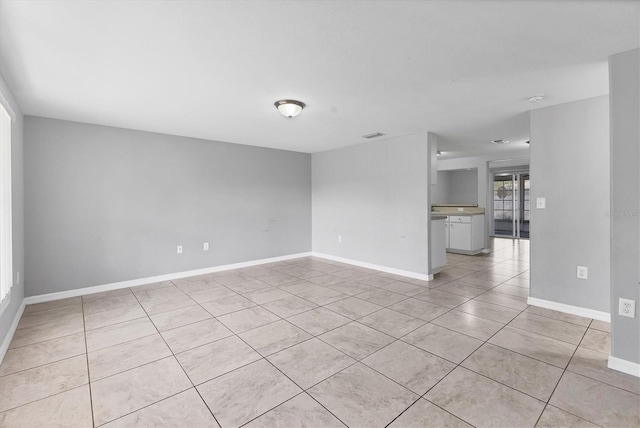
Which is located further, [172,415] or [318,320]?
[318,320]

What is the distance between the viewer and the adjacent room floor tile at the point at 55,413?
159cm

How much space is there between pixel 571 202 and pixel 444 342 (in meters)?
2.08

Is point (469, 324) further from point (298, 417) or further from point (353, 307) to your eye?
point (298, 417)

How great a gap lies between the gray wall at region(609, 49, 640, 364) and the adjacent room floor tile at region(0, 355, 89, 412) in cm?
379

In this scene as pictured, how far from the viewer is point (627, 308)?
6.73ft

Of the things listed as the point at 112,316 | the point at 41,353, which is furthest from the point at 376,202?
the point at 41,353

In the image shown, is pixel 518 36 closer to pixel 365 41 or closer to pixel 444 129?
pixel 365 41

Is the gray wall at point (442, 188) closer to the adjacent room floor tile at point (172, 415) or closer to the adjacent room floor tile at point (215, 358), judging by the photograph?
the adjacent room floor tile at point (215, 358)

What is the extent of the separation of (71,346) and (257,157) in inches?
153

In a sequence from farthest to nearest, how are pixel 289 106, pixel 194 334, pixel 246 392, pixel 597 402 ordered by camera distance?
pixel 289 106 < pixel 194 334 < pixel 246 392 < pixel 597 402

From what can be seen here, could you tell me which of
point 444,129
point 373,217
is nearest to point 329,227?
point 373,217

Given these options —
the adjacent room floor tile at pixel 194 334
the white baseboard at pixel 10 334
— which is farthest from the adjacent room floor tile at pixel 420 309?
the white baseboard at pixel 10 334

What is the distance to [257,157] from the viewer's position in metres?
5.52

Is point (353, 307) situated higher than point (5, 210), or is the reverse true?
Answer: point (5, 210)
